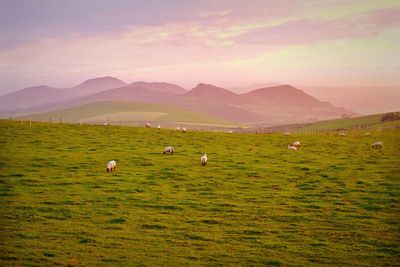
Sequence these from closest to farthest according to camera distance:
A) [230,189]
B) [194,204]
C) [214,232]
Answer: [214,232], [194,204], [230,189]

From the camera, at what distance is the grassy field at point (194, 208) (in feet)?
45.5

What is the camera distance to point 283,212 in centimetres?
1884

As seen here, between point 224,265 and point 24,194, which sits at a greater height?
point 24,194

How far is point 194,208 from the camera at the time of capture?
64.0 feet

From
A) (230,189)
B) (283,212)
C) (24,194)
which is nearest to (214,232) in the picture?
(283,212)

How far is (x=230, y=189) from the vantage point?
23.5 metres

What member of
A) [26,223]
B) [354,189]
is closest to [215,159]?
[354,189]

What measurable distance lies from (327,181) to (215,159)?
440 inches

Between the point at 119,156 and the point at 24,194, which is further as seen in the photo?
the point at 119,156

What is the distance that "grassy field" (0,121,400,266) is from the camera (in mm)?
13859

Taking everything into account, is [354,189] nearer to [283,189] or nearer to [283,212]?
[283,189]

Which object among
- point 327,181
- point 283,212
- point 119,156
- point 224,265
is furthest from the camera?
point 119,156

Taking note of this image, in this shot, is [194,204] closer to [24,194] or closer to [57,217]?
[57,217]

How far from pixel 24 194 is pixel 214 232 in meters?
12.3
